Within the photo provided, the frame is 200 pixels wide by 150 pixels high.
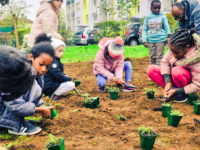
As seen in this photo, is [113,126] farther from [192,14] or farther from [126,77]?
[192,14]

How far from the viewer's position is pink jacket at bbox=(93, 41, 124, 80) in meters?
3.90

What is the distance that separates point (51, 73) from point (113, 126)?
1510mm

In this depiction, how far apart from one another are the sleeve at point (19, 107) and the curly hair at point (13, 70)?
832 mm

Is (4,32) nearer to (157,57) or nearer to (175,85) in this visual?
(157,57)

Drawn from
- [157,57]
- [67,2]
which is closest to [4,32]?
[157,57]

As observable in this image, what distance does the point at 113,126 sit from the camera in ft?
7.83

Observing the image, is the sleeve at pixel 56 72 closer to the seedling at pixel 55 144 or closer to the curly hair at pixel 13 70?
the seedling at pixel 55 144

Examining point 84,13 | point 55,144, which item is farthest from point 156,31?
point 84,13

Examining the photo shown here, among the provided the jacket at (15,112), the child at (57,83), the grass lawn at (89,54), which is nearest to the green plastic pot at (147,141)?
the jacket at (15,112)

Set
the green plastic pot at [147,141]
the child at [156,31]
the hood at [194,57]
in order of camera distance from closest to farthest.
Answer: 1. the green plastic pot at [147,141]
2. the hood at [194,57]
3. the child at [156,31]

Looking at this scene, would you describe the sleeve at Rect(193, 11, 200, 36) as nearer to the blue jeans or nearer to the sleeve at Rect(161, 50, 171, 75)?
the sleeve at Rect(161, 50, 171, 75)

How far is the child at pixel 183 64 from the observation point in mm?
2801

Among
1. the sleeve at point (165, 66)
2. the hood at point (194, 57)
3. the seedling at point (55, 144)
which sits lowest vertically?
the seedling at point (55, 144)

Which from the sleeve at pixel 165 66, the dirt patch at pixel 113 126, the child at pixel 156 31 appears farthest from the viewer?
the child at pixel 156 31
